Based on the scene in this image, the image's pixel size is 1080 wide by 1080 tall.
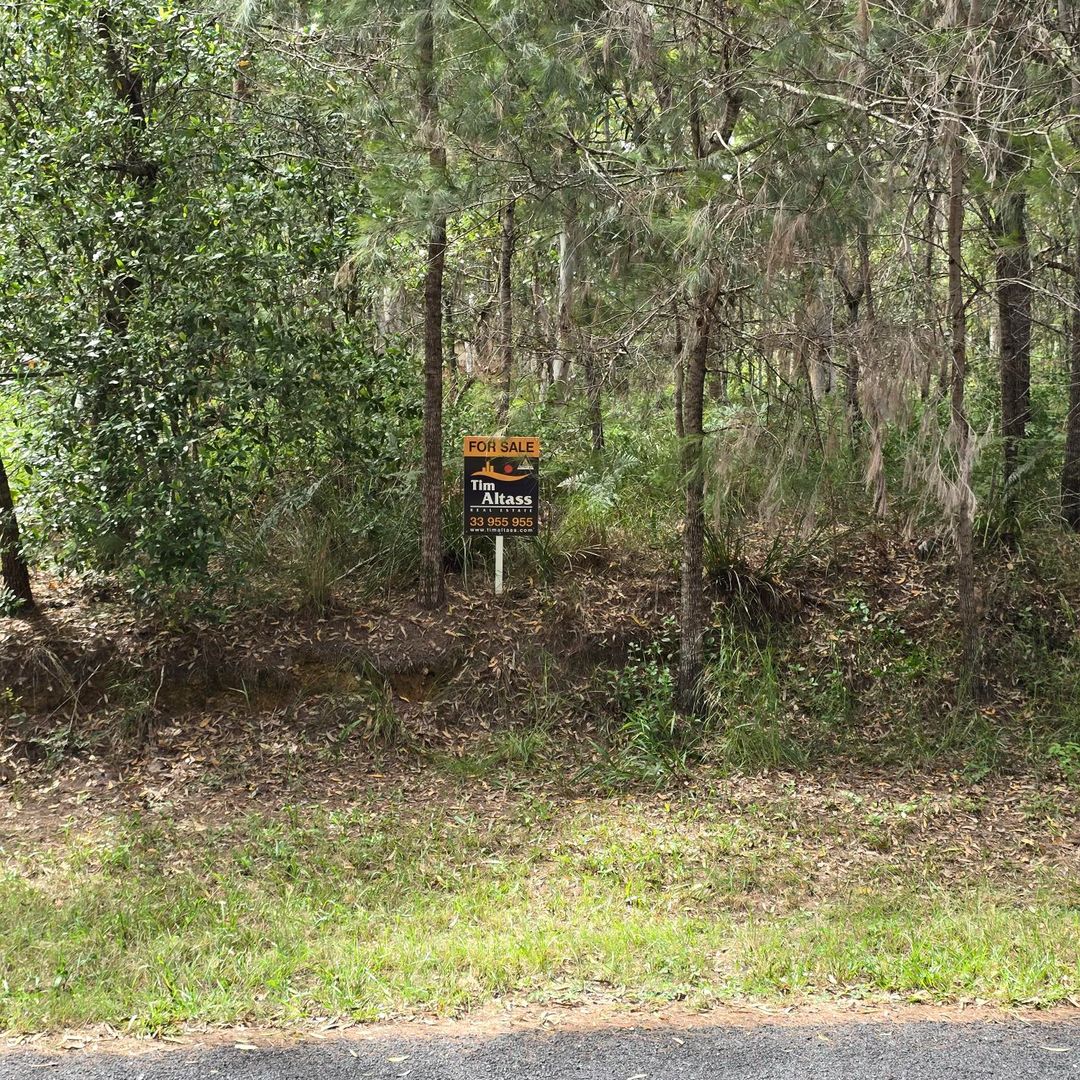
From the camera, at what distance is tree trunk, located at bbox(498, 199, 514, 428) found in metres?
8.59

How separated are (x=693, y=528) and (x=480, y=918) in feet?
11.5

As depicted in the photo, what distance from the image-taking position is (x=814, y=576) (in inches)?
366

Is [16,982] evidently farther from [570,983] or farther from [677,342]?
[677,342]

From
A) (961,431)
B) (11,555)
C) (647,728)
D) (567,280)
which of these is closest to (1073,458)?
(961,431)

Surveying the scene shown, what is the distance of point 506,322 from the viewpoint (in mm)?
9875

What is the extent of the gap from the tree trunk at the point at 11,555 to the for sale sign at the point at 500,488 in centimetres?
357

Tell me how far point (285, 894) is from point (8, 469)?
5.15m

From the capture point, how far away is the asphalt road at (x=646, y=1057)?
13.8ft

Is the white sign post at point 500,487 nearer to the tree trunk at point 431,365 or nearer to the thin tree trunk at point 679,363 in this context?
the tree trunk at point 431,365

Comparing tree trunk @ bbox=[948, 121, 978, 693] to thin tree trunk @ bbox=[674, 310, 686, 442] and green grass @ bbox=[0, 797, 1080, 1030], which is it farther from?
green grass @ bbox=[0, 797, 1080, 1030]

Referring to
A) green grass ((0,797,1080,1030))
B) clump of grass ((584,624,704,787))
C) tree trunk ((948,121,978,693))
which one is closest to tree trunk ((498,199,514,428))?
clump of grass ((584,624,704,787))

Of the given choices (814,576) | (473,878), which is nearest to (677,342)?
(814,576)

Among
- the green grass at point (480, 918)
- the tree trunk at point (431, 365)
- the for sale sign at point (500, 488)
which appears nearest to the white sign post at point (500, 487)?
the for sale sign at point (500, 488)

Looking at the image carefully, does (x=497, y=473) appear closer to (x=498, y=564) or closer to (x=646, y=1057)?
(x=498, y=564)
